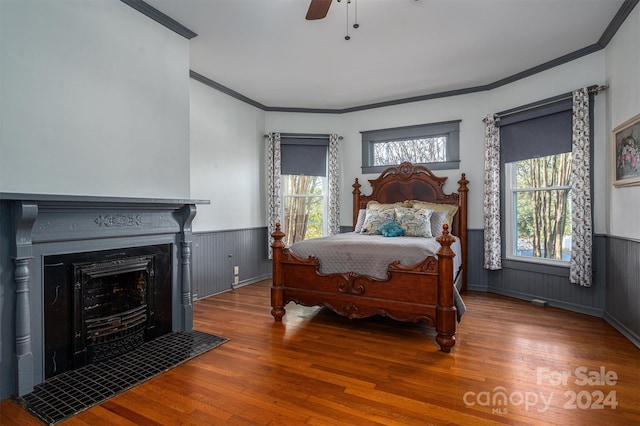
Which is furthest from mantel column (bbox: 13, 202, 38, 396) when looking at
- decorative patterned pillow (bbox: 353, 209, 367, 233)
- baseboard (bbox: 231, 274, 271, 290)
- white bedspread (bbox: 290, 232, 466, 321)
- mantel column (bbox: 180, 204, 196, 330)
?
decorative patterned pillow (bbox: 353, 209, 367, 233)

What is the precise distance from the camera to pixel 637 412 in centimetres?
179

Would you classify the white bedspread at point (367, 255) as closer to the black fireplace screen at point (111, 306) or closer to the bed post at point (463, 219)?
the black fireplace screen at point (111, 306)

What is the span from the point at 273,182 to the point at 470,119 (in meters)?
3.09

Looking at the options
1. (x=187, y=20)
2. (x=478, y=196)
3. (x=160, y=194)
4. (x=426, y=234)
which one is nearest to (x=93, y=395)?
(x=160, y=194)

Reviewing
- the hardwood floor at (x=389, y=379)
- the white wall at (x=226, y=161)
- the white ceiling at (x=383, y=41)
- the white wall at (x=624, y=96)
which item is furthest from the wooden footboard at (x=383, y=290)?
the white ceiling at (x=383, y=41)

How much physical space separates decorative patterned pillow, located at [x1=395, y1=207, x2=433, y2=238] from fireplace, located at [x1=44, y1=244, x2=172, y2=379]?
2724 millimetres

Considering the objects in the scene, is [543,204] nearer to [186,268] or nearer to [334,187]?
[334,187]

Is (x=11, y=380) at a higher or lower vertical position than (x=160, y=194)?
lower

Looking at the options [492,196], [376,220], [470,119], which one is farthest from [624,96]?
[376,220]

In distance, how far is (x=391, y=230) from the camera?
13.2 ft

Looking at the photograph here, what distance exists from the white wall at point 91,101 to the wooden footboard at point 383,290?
137 cm

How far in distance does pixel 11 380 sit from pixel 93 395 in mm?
520

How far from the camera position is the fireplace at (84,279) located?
78.3 inches

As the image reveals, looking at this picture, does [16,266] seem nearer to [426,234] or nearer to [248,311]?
[248,311]
